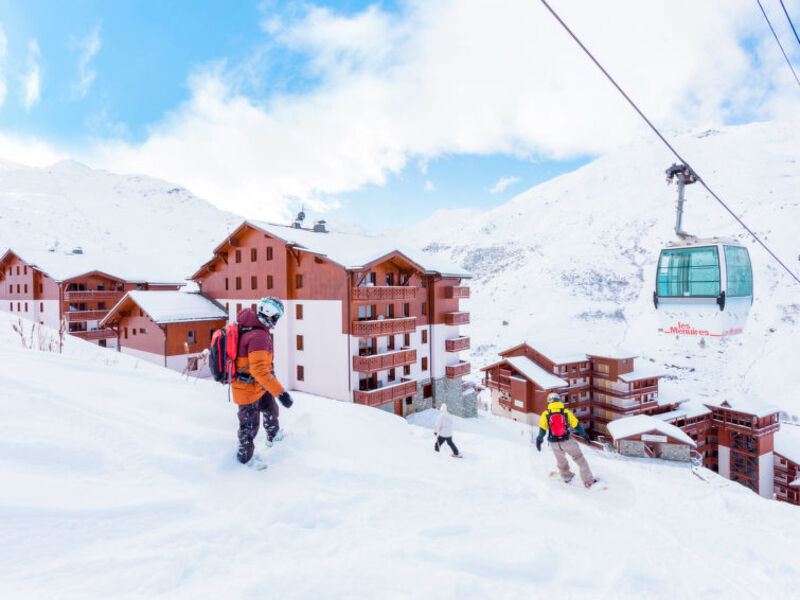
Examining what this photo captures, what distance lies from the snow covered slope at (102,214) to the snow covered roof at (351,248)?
47.3m

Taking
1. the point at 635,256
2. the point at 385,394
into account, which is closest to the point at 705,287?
the point at 385,394

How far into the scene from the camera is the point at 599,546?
4.63 m

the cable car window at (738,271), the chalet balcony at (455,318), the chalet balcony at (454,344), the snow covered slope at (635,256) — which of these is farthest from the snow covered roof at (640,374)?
the cable car window at (738,271)

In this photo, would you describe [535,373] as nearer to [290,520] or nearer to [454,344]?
[454,344]

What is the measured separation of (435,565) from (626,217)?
117543 mm

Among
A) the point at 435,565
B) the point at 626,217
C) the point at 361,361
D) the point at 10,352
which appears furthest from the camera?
the point at 626,217

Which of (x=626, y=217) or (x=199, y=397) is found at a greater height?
Answer: (x=626, y=217)

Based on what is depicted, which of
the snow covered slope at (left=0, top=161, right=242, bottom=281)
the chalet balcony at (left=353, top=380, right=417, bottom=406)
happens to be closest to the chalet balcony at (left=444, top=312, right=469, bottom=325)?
the chalet balcony at (left=353, top=380, right=417, bottom=406)

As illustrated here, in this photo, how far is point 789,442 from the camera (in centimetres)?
2958

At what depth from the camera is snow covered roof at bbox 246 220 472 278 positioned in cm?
2059

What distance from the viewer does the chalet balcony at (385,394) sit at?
19.8 m

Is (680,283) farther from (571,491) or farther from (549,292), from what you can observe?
(549,292)

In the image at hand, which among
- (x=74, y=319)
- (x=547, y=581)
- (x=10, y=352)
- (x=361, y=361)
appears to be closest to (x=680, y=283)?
(x=547, y=581)

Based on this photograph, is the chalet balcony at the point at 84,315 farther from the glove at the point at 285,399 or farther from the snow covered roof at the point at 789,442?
the snow covered roof at the point at 789,442
